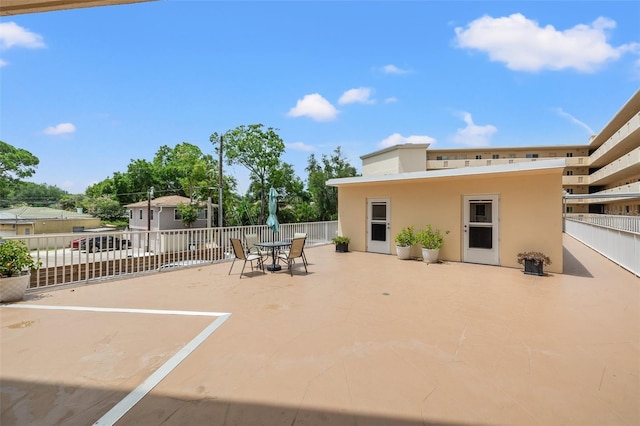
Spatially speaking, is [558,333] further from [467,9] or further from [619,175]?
[619,175]

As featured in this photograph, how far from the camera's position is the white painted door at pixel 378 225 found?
9.90 m

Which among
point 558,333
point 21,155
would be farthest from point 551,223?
point 21,155

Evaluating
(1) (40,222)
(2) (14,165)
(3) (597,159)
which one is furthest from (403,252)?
(2) (14,165)

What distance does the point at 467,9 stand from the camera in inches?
274

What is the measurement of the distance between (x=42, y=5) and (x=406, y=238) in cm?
845

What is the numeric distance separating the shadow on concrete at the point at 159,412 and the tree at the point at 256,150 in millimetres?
22736

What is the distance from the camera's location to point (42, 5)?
2105 mm

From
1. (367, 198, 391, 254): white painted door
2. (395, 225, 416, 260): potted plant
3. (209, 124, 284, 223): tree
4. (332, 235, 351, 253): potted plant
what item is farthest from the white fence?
(209, 124, 284, 223): tree

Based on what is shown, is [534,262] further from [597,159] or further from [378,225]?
[597,159]

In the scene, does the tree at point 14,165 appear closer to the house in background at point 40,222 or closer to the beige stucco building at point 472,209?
the house in background at point 40,222

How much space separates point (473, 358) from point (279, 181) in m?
23.2

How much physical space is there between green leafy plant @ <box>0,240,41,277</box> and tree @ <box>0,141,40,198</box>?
3821cm

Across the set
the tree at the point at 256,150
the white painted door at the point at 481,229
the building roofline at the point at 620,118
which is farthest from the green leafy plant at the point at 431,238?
the building roofline at the point at 620,118

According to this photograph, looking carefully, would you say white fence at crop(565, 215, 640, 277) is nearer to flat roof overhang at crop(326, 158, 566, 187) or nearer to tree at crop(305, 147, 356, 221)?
flat roof overhang at crop(326, 158, 566, 187)
